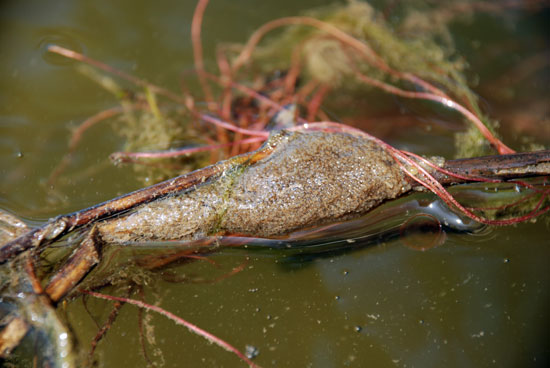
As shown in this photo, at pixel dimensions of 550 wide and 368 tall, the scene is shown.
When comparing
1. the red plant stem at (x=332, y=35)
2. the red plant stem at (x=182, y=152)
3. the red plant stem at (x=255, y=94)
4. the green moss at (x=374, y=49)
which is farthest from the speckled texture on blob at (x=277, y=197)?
the red plant stem at (x=332, y=35)

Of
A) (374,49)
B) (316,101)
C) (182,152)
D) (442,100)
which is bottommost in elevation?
(182,152)

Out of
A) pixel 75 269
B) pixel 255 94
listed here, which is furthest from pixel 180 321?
pixel 255 94

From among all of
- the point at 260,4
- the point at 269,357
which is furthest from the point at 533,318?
the point at 260,4

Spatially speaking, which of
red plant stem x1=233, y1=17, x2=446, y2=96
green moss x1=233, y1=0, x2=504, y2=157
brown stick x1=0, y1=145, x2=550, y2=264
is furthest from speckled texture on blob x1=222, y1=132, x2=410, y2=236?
red plant stem x1=233, y1=17, x2=446, y2=96

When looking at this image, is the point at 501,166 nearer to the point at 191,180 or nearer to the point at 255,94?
the point at 191,180

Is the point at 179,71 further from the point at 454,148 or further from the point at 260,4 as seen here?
the point at 454,148

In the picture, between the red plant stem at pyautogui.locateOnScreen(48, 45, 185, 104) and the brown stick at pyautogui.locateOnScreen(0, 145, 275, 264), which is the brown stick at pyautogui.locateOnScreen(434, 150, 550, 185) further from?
the red plant stem at pyautogui.locateOnScreen(48, 45, 185, 104)
